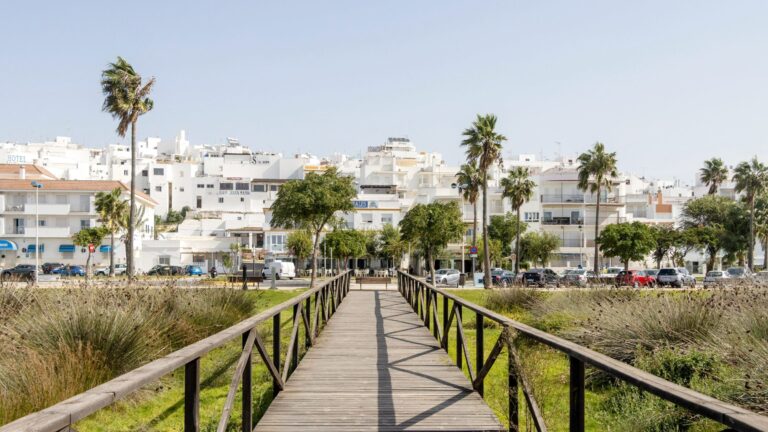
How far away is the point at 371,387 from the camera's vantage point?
24.8 ft

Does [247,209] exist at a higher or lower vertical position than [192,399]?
higher

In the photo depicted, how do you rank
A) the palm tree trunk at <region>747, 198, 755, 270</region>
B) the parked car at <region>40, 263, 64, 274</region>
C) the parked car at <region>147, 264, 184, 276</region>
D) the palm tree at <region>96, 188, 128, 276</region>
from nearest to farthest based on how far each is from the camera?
the parked car at <region>147, 264, 184, 276</region> → the palm tree trunk at <region>747, 198, 755, 270</region> → the palm tree at <region>96, 188, 128, 276</region> → the parked car at <region>40, 263, 64, 274</region>

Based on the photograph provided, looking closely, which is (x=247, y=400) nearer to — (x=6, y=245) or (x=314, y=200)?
(x=314, y=200)

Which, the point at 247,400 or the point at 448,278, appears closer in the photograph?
the point at 247,400

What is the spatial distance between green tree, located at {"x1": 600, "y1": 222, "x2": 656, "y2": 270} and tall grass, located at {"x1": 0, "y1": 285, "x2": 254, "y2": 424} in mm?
42161

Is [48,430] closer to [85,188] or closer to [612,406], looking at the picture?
[612,406]

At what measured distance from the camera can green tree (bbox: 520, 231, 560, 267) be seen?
2744 inches

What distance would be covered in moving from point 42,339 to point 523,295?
14034mm

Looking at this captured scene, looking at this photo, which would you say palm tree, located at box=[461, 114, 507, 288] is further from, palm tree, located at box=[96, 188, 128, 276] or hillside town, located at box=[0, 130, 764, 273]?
palm tree, located at box=[96, 188, 128, 276]

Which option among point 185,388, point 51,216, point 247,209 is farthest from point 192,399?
point 247,209

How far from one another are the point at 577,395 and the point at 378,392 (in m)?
3.50

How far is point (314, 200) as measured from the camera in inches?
1549

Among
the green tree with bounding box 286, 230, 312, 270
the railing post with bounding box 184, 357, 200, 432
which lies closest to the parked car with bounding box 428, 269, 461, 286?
the green tree with bounding box 286, 230, 312, 270

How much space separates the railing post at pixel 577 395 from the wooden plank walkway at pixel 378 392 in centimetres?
172
